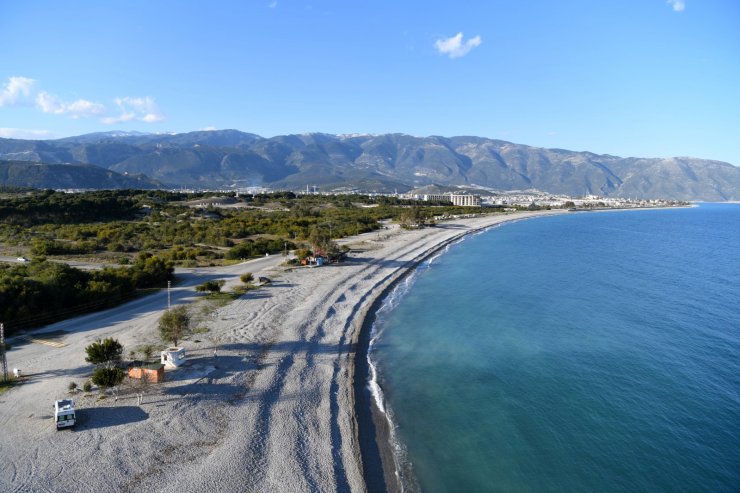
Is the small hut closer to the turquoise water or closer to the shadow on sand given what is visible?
the shadow on sand

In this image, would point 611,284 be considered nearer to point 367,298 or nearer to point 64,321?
point 367,298

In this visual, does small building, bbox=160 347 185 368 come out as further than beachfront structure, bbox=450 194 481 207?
No

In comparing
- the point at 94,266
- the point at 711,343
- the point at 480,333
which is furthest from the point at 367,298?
the point at 94,266

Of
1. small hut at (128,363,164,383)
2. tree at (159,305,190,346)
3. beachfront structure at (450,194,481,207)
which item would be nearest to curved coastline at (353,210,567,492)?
small hut at (128,363,164,383)

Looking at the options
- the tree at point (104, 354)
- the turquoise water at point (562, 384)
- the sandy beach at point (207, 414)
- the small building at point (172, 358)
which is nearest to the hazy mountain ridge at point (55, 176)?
the sandy beach at point (207, 414)

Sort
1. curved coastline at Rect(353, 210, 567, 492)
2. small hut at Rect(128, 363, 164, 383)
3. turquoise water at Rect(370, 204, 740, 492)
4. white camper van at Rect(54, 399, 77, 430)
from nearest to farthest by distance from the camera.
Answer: curved coastline at Rect(353, 210, 567, 492), white camper van at Rect(54, 399, 77, 430), turquoise water at Rect(370, 204, 740, 492), small hut at Rect(128, 363, 164, 383)
